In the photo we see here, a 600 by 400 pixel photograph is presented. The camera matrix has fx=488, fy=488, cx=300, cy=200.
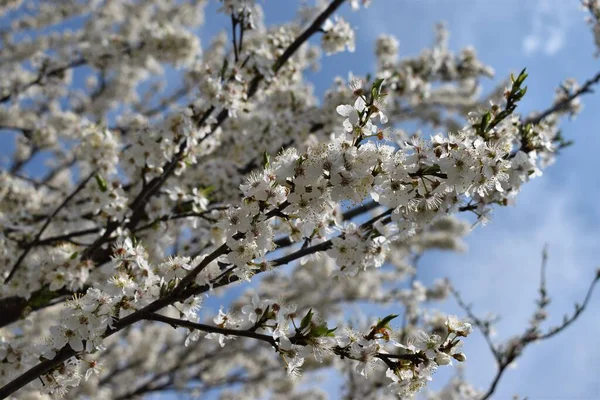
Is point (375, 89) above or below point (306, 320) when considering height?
above

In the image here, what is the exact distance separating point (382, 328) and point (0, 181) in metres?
5.44

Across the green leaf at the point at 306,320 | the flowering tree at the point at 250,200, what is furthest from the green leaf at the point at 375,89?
the green leaf at the point at 306,320

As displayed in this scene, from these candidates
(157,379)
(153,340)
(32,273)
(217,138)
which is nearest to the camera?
(32,273)

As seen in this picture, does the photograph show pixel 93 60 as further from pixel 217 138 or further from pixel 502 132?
pixel 502 132

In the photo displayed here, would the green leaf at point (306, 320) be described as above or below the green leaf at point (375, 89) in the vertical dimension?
below

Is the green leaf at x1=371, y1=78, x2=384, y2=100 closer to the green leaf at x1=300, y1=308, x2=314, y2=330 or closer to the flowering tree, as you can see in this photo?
the flowering tree

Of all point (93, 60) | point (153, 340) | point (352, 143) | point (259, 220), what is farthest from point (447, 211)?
point (153, 340)

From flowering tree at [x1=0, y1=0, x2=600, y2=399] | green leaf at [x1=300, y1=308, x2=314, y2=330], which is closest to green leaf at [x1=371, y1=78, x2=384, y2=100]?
flowering tree at [x1=0, y1=0, x2=600, y2=399]

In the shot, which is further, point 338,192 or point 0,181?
point 0,181

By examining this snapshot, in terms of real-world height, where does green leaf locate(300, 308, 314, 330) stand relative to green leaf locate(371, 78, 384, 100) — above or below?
below

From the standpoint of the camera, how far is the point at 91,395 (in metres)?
10.2

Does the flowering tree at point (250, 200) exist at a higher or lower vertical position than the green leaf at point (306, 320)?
higher

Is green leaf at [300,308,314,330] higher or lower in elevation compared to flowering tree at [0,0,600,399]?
lower

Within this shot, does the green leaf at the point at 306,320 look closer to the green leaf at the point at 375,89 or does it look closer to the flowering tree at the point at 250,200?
the flowering tree at the point at 250,200
